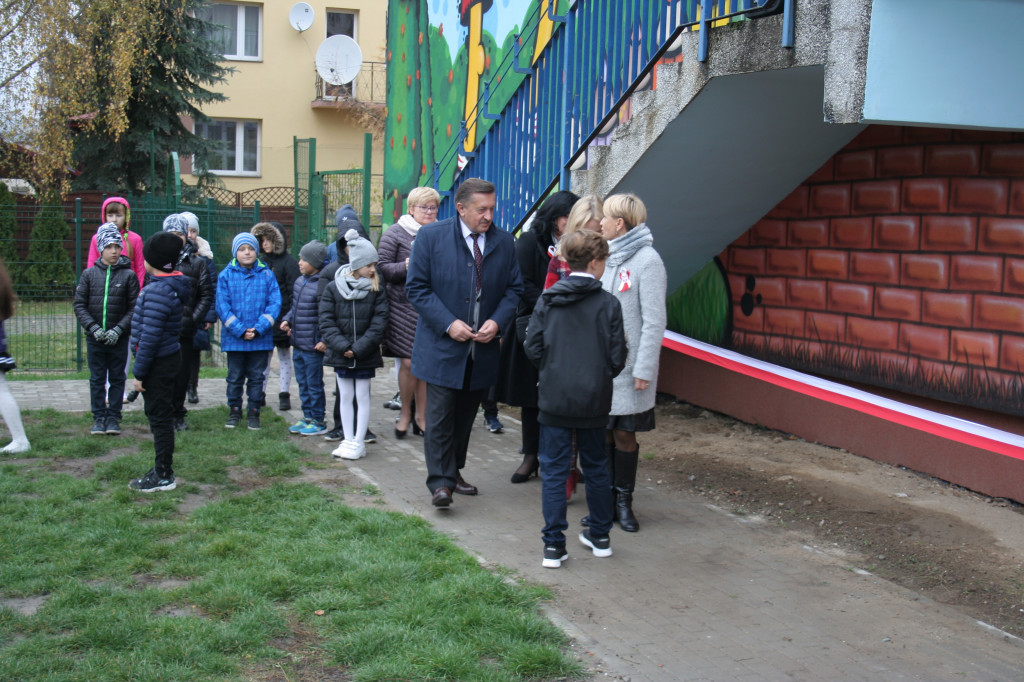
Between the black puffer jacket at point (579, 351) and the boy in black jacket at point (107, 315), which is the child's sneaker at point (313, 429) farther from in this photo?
the black puffer jacket at point (579, 351)

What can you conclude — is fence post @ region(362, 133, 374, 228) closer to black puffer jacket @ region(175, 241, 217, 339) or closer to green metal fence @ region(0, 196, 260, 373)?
green metal fence @ region(0, 196, 260, 373)

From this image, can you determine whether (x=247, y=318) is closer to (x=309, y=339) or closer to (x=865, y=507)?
(x=309, y=339)

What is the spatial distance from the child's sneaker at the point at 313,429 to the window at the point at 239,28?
25.8m

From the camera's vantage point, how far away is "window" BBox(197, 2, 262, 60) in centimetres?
3097

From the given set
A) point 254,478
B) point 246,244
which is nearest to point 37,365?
point 246,244

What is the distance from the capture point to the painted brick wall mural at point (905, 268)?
6.06 metres

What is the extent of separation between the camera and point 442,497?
574 centimetres

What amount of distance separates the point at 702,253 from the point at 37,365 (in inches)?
314

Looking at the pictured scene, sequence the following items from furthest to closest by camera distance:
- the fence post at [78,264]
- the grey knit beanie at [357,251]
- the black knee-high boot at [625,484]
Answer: the fence post at [78,264] < the grey knit beanie at [357,251] < the black knee-high boot at [625,484]

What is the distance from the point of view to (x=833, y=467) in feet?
22.9

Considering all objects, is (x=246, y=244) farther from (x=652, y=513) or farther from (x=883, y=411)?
(x=883, y=411)

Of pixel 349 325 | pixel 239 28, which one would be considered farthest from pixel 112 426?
pixel 239 28

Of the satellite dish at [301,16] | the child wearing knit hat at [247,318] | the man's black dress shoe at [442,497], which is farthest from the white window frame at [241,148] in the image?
the man's black dress shoe at [442,497]

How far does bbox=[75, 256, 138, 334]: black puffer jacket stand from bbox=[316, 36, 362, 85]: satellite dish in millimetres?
21084
